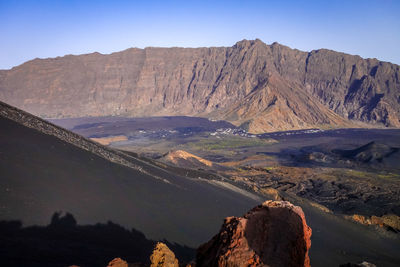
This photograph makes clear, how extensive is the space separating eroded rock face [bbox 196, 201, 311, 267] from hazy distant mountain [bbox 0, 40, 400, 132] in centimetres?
10504

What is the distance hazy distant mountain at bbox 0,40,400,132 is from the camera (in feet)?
389

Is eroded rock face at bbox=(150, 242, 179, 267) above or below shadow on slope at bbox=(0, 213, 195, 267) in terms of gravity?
above

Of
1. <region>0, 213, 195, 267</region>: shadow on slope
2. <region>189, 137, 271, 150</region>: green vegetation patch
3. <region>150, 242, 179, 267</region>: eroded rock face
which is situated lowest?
<region>189, 137, 271, 150</region>: green vegetation patch

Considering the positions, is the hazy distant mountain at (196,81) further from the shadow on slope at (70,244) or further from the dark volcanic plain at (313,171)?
the shadow on slope at (70,244)

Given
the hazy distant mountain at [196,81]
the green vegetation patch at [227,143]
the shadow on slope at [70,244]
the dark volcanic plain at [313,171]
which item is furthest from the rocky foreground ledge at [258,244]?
the hazy distant mountain at [196,81]

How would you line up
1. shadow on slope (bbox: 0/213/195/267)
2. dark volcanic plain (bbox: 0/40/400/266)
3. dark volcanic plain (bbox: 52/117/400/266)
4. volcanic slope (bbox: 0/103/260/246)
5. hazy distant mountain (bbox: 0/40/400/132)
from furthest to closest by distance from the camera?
hazy distant mountain (bbox: 0/40/400/132) < dark volcanic plain (bbox: 52/117/400/266) < dark volcanic plain (bbox: 0/40/400/266) < volcanic slope (bbox: 0/103/260/246) < shadow on slope (bbox: 0/213/195/267)

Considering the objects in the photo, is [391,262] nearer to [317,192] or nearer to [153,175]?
[153,175]

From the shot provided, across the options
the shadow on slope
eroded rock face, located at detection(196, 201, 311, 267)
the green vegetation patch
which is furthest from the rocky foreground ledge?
the green vegetation patch

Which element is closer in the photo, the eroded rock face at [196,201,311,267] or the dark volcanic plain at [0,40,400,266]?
the eroded rock face at [196,201,311,267]

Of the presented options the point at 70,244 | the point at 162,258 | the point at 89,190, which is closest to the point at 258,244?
the point at 162,258

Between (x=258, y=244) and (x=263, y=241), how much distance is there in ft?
0.37

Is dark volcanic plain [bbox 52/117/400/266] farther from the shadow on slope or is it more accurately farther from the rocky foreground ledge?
the shadow on slope

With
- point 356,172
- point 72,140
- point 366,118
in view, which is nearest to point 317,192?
point 356,172

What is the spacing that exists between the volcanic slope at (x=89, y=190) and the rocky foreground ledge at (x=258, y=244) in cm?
427
